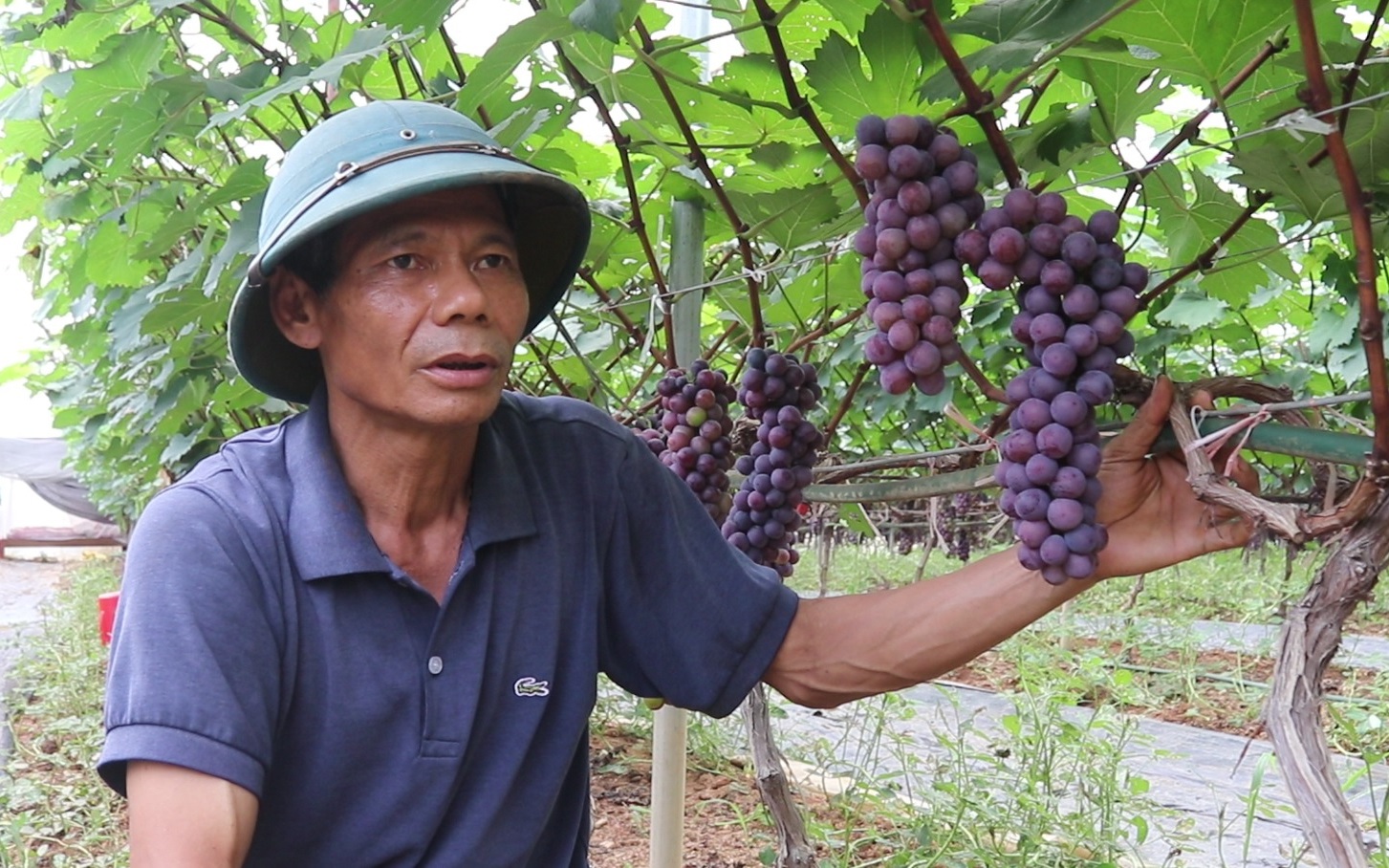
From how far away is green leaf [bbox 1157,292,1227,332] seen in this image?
131 inches

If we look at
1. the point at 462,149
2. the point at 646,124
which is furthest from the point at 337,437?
the point at 646,124

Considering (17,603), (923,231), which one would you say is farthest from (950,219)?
(17,603)

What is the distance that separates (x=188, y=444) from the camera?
414 centimetres

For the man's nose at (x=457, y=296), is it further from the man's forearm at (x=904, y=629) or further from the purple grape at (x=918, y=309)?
the man's forearm at (x=904, y=629)

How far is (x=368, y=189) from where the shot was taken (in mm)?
1350

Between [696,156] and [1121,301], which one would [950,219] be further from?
[696,156]

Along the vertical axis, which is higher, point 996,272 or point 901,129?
point 901,129

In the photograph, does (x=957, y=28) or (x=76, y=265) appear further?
(x=76, y=265)

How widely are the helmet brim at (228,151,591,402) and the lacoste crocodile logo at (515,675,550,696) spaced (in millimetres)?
518

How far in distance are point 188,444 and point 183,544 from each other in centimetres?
301

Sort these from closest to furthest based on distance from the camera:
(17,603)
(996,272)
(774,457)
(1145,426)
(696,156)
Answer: (996,272)
(1145,426)
(696,156)
(774,457)
(17,603)

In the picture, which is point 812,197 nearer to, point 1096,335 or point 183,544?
point 1096,335

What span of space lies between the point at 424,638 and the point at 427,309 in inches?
16.7

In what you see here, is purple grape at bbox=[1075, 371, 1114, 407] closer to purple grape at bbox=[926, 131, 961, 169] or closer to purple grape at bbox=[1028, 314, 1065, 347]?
purple grape at bbox=[1028, 314, 1065, 347]
